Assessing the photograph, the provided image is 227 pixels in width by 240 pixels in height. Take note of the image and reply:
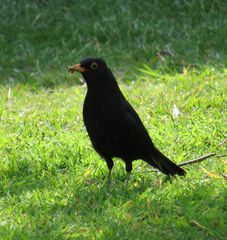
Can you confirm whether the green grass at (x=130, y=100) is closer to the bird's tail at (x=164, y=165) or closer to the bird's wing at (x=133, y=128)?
the bird's tail at (x=164, y=165)

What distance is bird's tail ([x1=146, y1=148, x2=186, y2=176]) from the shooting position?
5637 millimetres

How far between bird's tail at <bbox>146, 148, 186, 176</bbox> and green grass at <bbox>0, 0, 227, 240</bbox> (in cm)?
Result: 7

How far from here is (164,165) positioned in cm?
565

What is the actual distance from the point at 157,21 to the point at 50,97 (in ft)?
7.76

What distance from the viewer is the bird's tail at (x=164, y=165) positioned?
5.64 metres

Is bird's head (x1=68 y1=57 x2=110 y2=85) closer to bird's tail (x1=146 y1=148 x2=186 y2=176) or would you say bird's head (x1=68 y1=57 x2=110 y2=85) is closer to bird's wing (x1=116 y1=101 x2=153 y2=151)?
bird's wing (x1=116 y1=101 x2=153 y2=151)

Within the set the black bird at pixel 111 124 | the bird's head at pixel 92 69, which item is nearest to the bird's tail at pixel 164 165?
the black bird at pixel 111 124

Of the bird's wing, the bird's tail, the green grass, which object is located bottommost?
the green grass

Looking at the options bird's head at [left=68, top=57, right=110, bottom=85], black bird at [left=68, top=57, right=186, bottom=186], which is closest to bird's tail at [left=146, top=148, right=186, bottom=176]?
black bird at [left=68, top=57, right=186, bottom=186]

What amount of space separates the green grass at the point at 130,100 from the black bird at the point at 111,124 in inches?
7.9

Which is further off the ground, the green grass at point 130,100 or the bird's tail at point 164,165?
the bird's tail at point 164,165

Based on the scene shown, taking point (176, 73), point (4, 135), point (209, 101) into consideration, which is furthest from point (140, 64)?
point (4, 135)

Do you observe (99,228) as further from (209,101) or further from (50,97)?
(50,97)

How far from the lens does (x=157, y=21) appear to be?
9898 millimetres
